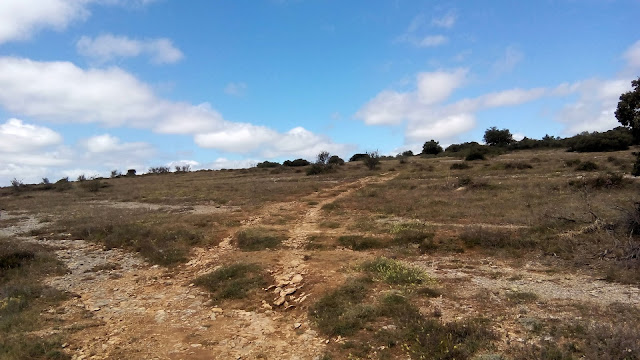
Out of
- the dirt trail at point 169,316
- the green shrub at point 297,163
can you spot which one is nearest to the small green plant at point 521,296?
the dirt trail at point 169,316

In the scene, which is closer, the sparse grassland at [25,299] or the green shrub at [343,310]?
the sparse grassland at [25,299]

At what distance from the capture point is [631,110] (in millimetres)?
16703

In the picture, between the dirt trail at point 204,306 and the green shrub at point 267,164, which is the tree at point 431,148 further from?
the dirt trail at point 204,306

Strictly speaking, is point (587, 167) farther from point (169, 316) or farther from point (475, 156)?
point (169, 316)

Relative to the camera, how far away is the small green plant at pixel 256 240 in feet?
49.7

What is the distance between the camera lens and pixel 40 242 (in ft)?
60.3

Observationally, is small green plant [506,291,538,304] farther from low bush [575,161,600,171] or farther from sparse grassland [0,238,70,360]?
low bush [575,161,600,171]

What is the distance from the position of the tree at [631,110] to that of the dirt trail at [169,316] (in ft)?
47.2

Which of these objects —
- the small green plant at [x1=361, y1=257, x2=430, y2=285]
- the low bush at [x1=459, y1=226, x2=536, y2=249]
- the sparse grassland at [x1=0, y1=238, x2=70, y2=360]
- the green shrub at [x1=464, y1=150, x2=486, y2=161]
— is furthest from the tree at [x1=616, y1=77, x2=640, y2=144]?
the green shrub at [x1=464, y1=150, x2=486, y2=161]

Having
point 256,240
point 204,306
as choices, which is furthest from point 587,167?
point 204,306

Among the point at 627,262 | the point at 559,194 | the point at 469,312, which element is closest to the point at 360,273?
the point at 469,312

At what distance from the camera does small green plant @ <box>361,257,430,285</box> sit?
1035 centimetres

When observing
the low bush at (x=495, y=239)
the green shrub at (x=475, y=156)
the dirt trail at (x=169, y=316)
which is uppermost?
the green shrub at (x=475, y=156)

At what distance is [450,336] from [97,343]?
6887 millimetres
